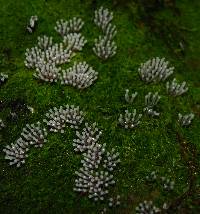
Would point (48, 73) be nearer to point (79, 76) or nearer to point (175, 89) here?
point (79, 76)

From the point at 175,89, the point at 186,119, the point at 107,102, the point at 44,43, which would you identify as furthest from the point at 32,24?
the point at 186,119

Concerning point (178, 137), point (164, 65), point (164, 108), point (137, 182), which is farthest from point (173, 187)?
point (164, 65)

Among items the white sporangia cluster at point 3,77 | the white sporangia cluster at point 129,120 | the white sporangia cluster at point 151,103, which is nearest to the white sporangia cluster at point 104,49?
the white sporangia cluster at point 151,103

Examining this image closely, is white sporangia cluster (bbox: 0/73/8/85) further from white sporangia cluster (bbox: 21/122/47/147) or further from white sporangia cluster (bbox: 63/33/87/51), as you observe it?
white sporangia cluster (bbox: 63/33/87/51)

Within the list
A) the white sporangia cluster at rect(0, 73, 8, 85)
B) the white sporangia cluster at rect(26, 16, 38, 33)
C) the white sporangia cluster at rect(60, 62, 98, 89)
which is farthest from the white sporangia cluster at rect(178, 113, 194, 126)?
the white sporangia cluster at rect(26, 16, 38, 33)

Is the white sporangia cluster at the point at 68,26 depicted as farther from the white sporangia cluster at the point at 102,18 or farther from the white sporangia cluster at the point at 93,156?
the white sporangia cluster at the point at 93,156

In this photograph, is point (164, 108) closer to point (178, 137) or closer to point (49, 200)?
point (178, 137)
